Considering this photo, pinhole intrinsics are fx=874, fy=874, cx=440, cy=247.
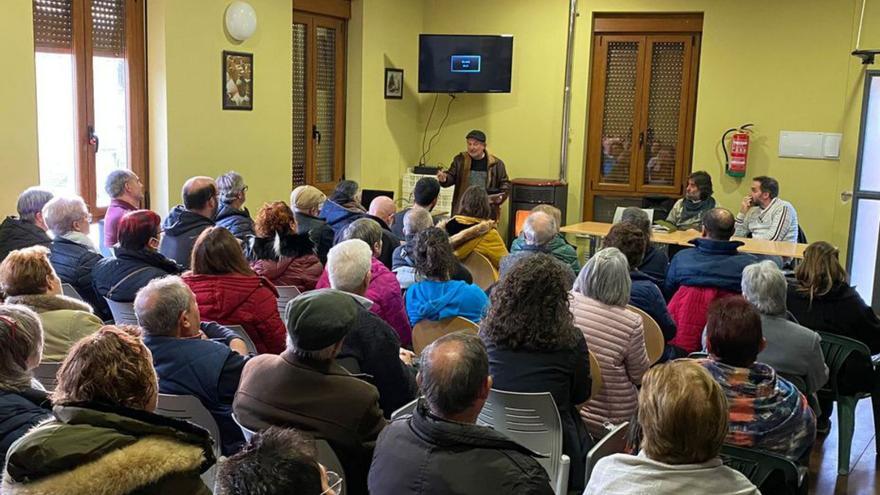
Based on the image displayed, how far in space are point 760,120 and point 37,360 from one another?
304 inches

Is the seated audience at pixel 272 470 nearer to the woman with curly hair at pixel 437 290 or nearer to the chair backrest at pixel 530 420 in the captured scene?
the chair backrest at pixel 530 420

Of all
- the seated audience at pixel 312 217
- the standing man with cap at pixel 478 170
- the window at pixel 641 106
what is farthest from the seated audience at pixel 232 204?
the window at pixel 641 106

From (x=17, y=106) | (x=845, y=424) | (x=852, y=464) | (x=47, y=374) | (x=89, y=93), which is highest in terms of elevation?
(x=89, y=93)

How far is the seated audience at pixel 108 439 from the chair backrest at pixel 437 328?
193 cm

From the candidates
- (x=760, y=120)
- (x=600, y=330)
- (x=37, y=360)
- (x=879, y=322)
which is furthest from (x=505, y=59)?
(x=37, y=360)

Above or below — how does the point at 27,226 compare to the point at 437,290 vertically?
above

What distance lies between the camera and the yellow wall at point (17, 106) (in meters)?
5.46

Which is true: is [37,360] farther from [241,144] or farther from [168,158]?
[241,144]

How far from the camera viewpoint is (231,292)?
12.0ft

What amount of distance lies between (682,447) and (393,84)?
7.82 m

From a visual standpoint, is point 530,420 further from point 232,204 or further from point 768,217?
point 768,217

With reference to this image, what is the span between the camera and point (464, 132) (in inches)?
388

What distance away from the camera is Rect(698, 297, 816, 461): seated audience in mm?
2879

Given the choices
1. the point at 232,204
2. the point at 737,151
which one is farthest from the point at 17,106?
the point at 737,151
